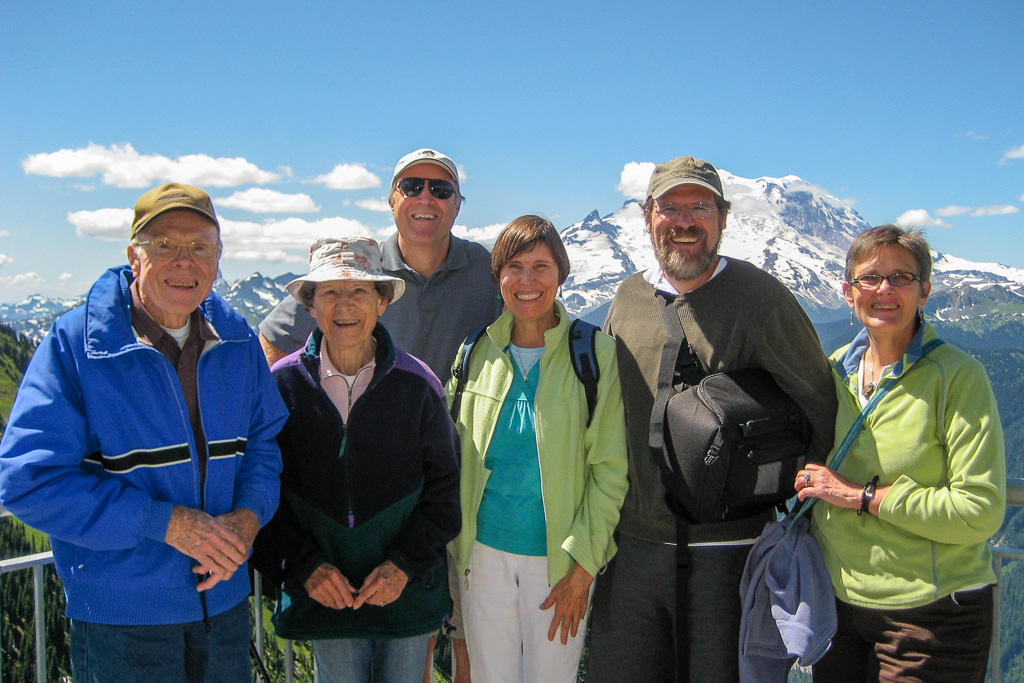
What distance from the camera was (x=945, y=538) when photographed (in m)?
3.10

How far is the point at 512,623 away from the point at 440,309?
1.99 m

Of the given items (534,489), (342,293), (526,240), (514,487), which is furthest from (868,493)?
(342,293)

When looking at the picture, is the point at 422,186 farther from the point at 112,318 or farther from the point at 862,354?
the point at 862,354

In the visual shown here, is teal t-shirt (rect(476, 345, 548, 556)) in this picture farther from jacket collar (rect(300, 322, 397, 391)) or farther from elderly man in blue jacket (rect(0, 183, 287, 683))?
elderly man in blue jacket (rect(0, 183, 287, 683))

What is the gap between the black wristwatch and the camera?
3234 millimetres

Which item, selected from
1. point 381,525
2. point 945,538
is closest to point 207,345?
point 381,525

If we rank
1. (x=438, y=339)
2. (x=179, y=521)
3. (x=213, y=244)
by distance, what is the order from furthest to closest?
(x=438, y=339)
(x=213, y=244)
(x=179, y=521)

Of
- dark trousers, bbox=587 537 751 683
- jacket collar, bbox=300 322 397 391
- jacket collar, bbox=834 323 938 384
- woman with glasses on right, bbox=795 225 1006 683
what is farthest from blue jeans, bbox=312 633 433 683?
jacket collar, bbox=834 323 938 384

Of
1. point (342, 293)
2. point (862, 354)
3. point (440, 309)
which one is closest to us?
point (342, 293)

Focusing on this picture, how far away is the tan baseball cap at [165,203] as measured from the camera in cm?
284

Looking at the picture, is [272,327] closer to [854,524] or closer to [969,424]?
[854,524]

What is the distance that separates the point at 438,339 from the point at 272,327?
3.39ft

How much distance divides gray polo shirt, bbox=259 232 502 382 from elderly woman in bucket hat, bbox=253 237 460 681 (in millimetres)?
1017

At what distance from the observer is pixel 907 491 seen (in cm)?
314
